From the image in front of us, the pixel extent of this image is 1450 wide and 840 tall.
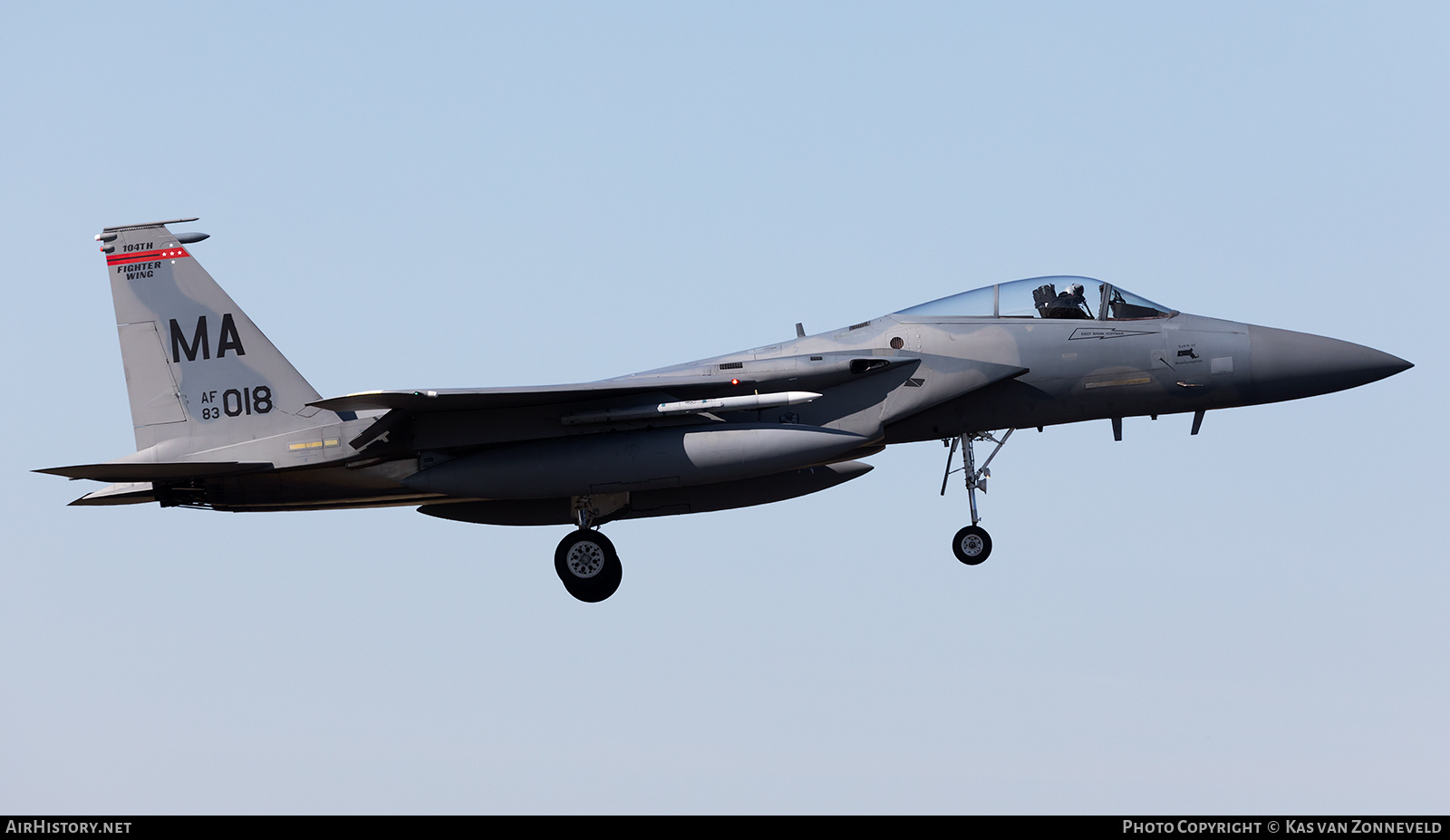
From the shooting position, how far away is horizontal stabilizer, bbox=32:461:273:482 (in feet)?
52.2

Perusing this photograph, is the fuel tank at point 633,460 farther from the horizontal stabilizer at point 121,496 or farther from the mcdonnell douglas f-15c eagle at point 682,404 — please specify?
the horizontal stabilizer at point 121,496

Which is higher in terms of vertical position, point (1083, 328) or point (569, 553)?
point (1083, 328)

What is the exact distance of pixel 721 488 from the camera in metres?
18.0

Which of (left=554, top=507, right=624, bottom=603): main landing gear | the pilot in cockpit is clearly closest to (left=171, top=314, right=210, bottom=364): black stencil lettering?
(left=554, top=507, right=624, bottom=603): main landing gear

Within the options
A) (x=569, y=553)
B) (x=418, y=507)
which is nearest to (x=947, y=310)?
(x=569, y=553)

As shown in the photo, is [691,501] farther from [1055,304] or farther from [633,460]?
[1055,304]

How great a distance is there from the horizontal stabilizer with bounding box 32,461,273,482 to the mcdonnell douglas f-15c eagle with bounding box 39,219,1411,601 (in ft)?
0.08

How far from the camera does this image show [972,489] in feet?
55.1

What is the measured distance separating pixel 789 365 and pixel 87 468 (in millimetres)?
7650

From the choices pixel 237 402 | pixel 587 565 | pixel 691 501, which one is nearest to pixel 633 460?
pixel 587 565

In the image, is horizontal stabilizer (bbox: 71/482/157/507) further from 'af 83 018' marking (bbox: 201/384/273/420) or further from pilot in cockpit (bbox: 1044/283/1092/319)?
pilot in cockpit (bbox: 1044/283/1092/319)
